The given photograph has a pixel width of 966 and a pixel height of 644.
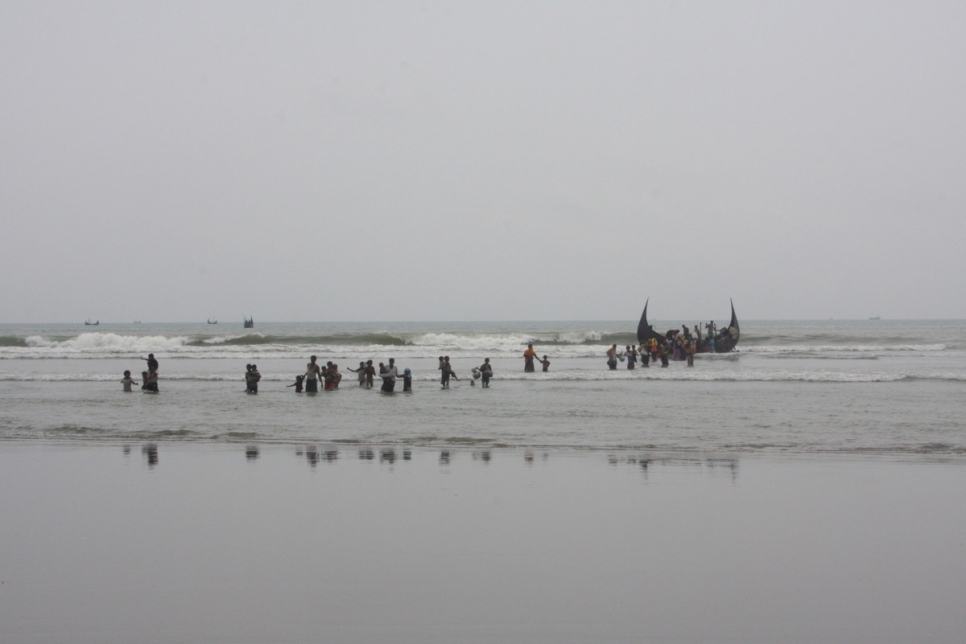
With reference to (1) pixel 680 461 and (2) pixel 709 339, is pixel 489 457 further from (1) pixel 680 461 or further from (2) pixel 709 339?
(2) pixel 709 339

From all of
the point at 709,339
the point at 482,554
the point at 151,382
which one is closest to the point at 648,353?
the point at 709,339

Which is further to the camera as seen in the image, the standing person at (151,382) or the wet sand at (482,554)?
the standing person at (151,382)

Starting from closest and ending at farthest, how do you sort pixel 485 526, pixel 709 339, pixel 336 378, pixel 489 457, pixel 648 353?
pixel 485 526 < pixel 489 457 < pixel 336 378 < pixel 648 353 < pixel 709 339

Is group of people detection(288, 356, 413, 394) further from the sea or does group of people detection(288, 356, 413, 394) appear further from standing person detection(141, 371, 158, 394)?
standing person detection(141, 371, 158, 394)

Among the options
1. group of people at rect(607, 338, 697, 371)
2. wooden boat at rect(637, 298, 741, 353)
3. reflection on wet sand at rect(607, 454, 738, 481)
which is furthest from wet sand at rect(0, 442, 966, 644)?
wooden boat at rect(637, 298, 741, 353)

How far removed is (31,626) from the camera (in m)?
5.43

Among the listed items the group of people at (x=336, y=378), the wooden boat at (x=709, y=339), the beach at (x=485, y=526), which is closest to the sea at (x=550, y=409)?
the beach at (x=485, y=526)

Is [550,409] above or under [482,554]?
under

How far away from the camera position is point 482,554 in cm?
700

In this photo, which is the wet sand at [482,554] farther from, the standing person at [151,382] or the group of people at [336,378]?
the standing person at [151,382]

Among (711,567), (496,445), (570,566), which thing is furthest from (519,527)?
(496,445)

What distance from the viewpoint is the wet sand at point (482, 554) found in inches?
217

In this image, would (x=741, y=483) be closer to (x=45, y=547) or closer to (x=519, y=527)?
(x=519, y=527)

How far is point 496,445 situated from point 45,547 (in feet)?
25.6
